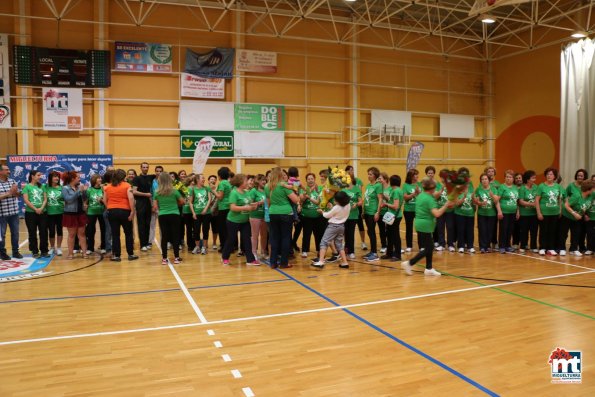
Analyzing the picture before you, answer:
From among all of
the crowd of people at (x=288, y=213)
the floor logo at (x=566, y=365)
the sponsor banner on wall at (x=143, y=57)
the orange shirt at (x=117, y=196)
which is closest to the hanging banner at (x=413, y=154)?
the crowd of people at (x=288, y=213)

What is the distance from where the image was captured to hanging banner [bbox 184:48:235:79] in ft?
49.1

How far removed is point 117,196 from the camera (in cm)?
722

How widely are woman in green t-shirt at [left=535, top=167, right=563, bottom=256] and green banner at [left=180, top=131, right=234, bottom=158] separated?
990cm

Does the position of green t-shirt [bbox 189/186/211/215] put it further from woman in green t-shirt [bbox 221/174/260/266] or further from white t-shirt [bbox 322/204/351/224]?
white t-shirt [bbox 322/204/351/224]

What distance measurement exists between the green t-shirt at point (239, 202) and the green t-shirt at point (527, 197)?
498 centimetres

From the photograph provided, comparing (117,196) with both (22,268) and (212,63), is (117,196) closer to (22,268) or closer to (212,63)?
(22,268)

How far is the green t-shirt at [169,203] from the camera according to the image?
23.1ft

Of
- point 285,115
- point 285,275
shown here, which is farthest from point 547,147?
point 285,275

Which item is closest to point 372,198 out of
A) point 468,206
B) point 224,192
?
point 468,206

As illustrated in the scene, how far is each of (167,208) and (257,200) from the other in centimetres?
139

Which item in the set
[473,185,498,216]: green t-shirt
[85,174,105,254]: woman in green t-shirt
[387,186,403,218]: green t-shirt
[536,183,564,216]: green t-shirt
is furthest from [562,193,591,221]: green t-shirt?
[85,174,105,254]: woman in green t-shirt

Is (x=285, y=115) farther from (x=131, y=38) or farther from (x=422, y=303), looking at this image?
(x=422, y=303)

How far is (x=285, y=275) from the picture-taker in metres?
6.52

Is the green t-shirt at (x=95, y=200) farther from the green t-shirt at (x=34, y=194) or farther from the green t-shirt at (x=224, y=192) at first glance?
the green t-shirt at (x=224, y=192)
